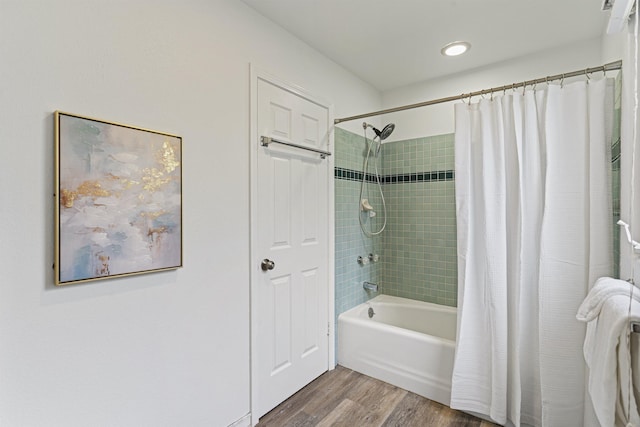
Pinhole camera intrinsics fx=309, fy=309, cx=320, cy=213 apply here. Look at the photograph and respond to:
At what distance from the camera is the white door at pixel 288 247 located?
1.88 meters

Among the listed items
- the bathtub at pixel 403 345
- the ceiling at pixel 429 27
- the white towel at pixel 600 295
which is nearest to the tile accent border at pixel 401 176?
the ceiling at pixel 429 27

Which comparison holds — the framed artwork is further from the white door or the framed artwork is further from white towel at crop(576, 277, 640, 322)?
white towel at crop(576, 277, 640, 322)

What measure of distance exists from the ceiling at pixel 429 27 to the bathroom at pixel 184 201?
0.07 meters

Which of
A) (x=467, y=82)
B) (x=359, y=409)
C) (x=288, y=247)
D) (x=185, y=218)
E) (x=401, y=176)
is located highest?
A: (x=467, y=82)

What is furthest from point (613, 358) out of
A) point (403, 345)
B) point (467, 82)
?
point (467, 82)

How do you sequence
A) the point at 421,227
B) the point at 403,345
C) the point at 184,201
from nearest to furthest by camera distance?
the point at 184,201, the point at 403,345, the point at 421,227

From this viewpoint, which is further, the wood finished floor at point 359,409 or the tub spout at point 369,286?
the tub spout at point 369,286

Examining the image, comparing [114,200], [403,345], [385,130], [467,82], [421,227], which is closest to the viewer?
[114,200]

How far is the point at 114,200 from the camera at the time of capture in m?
1.24

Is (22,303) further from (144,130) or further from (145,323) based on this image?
(144,130)

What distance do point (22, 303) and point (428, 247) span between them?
2669mm

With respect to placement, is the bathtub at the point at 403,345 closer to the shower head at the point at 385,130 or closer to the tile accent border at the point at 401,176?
the tile accent border at the point at 401,176

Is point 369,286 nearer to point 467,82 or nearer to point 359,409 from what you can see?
point 359,409

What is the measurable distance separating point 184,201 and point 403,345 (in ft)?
5.82
